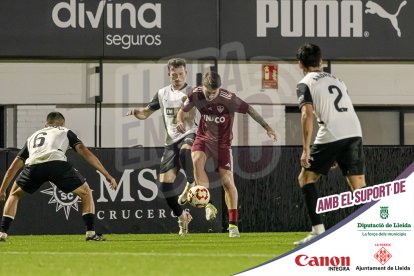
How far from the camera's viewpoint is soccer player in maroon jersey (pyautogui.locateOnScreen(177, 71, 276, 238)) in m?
15.5

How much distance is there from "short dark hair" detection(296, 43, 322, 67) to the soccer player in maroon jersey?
303 cm

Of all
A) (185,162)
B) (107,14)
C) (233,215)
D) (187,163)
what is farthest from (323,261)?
(107,14)

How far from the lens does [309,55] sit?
40.6 feet

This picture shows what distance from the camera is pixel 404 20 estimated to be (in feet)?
66.2

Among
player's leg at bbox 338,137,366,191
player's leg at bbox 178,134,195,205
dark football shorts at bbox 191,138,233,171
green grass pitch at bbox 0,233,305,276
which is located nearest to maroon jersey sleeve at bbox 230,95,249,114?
dark football shorts at bbox 191,138,233,171

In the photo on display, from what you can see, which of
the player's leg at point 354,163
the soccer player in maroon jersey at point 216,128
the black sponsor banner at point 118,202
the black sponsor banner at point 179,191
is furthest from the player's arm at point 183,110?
the player's leg at point 354,163

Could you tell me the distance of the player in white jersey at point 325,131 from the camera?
1241 centimetres

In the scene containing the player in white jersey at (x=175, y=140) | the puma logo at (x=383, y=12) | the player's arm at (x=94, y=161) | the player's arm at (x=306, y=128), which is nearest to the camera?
the player's arm at (x=306, y=128)

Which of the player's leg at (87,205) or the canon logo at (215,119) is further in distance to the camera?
the canon logo at (215,119)

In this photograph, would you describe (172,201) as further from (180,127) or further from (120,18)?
(120,18)

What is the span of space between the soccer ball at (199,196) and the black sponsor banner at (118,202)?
199 cm

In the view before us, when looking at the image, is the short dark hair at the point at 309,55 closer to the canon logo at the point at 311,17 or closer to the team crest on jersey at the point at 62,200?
the team crest on jersey at the point at 62,200

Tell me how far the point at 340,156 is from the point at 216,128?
333 cm

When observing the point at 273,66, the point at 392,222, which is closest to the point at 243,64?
the point at 273,66
